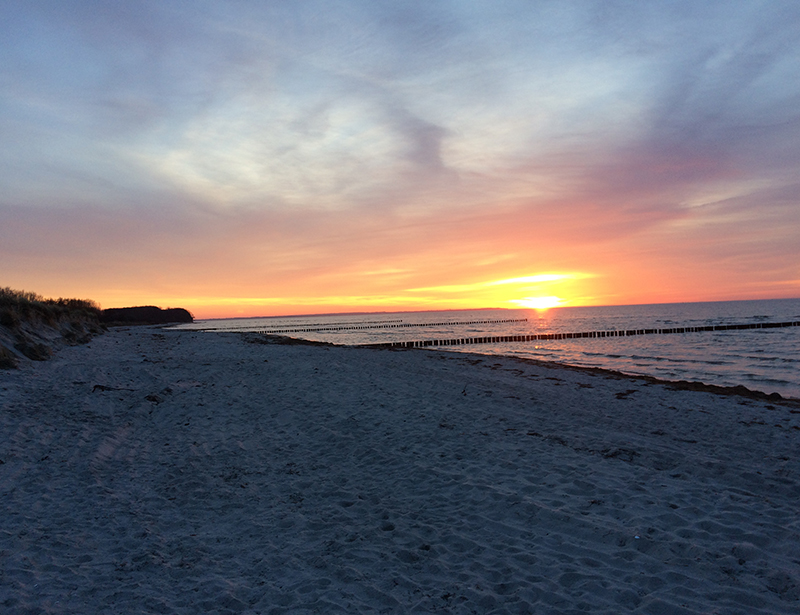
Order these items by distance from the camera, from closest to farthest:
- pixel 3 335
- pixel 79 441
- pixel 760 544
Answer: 1. pixel 760 544
2. pixel 79 441
3. pixel 3 335

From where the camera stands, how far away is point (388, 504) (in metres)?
6.36

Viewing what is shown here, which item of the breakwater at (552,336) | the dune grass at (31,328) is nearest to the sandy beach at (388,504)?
the dune grass at (31,328)

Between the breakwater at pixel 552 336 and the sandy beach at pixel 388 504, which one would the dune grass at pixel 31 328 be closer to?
the sandy beach at pixel 388 504

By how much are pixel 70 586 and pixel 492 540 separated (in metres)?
4.43

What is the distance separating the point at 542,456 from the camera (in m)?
8.02

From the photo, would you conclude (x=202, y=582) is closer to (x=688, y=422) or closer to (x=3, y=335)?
(x=688, y=422)

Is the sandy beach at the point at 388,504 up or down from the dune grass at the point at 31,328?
down

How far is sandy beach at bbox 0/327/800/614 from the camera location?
436 centimetres

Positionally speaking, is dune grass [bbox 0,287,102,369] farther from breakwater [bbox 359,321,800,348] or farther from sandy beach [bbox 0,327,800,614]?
breakwater [bbox 359,321,800,348]

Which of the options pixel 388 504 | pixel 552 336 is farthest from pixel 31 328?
pixel 552 336

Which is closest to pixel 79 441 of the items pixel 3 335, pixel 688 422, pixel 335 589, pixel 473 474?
pixel 335 589

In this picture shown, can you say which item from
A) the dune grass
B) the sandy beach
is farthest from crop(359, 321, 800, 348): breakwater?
the sandy beach

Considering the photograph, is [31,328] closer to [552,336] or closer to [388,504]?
[388,504]

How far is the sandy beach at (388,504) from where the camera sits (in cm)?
436
